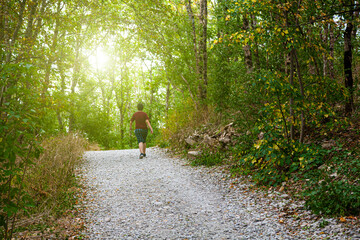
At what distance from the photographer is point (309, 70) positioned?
27.3 feet

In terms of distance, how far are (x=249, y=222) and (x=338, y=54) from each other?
24.4ft

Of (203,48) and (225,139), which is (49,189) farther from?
(203,48)

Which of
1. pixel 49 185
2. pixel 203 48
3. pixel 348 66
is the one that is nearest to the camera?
pixel 49 185

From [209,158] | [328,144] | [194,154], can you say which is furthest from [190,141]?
[328,144]

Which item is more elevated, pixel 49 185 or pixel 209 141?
pixel 209 141

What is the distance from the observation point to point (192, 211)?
470 centimetres

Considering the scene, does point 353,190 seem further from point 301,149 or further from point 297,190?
point 301,149

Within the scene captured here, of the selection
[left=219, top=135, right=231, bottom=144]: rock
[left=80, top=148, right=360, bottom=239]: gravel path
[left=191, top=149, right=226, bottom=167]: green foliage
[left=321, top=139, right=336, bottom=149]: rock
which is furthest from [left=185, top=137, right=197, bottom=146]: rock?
[left=321, top=139, right=336, bottom=149]: rock

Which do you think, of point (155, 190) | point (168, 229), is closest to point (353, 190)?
point (168, 229)

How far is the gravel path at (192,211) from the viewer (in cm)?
371

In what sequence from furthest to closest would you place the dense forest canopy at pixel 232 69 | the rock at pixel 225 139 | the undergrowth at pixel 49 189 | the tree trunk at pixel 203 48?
the tree trunk at pixel 203 48, the rock at pixel 225 139, the undergrowth at pixel 49 189, the dense forest canopy at pixel 232 69

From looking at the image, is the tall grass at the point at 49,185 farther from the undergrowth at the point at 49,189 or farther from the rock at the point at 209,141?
the rock at the point at 209,141

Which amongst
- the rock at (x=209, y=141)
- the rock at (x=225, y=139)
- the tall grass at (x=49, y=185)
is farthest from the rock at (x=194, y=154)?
the tall grass at (x=49, y=185)

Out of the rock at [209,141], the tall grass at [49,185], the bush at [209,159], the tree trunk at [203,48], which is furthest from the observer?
the tree trunk at [203,48]
